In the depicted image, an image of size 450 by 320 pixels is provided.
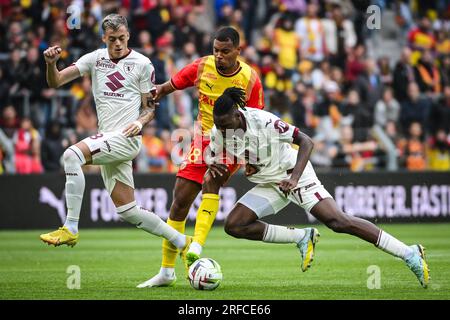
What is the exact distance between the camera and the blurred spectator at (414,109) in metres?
21.4

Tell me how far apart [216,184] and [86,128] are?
9331 millimetres

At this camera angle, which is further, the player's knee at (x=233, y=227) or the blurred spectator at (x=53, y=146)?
the blurred spectator at (x=53, y=146)

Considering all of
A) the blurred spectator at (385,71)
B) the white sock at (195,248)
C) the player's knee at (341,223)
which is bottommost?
the white sock at (195,248)

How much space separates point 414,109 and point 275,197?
39.8 ft

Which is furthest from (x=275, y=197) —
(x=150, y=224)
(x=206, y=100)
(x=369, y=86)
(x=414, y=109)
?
(x=414, y=109)

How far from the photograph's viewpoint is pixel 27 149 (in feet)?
61.7

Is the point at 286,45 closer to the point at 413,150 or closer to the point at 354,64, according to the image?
the point at 354,64

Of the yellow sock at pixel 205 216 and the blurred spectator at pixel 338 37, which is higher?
the blurred spectator at pixel 338 37

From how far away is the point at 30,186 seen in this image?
61.9ft

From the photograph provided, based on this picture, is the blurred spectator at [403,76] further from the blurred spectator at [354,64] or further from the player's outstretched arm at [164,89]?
the player's outstretched arm at [164,89]

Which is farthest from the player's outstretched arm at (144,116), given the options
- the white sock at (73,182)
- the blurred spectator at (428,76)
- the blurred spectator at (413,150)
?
the blurred spectator at (428,76)

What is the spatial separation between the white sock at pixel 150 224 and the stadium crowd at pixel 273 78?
8658 millimetres
